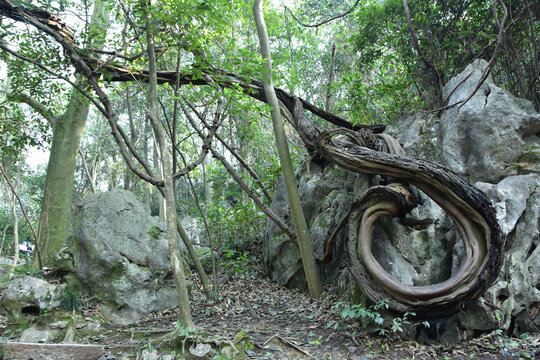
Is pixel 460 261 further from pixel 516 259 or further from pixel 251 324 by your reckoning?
pixel 251 324

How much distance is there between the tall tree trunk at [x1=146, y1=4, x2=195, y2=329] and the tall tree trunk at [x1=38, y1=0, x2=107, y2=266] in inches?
159

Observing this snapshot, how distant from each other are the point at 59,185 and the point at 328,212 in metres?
6.18

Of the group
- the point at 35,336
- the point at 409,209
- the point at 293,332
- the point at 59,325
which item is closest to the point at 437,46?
the point at 409,209

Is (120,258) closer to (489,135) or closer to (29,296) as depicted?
(29,296)

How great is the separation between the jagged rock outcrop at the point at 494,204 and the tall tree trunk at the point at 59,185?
588 cm

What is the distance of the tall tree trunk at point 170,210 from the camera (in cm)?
370

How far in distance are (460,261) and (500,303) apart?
535 mm

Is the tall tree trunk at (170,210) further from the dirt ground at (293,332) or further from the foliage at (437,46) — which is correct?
the foliage at (437,46)

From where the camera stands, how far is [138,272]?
552cm

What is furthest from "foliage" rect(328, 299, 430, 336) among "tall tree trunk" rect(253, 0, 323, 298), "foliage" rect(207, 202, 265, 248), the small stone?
"foliage" rect(207, 202, 265, 248)

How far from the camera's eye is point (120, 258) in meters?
5.49

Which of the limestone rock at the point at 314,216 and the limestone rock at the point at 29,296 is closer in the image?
the limestone rock at the point at 29,296

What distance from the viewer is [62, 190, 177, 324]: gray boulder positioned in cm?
527

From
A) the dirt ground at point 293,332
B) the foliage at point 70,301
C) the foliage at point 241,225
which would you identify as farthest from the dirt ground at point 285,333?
the foliage at point 241,225
